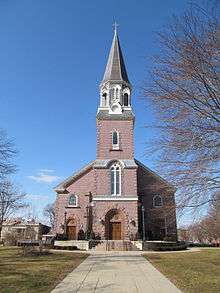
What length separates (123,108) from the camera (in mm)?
41375

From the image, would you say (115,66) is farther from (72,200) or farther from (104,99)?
(72,200)

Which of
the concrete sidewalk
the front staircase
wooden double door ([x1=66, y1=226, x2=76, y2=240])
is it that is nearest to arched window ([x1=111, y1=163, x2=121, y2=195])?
the front staircase

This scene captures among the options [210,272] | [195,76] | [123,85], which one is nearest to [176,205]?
[195,76]

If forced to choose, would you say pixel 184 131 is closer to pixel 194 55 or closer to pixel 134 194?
pixel 194 55

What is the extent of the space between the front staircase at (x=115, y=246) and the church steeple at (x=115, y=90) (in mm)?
15084

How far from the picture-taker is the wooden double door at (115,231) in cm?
3688

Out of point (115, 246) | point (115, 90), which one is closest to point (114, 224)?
point (115, 246)

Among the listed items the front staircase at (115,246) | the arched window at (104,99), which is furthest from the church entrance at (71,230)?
the arched window at (104,99)

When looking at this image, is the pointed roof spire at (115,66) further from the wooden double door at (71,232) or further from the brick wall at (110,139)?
the wooden double door at (71,232)

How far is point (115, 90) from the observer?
137ft

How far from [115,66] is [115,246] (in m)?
21.8

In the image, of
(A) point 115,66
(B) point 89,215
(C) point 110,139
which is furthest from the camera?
(A) point 115,66

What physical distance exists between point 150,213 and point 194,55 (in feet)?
106

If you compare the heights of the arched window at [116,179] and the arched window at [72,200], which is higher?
the arched window at [116,179]
